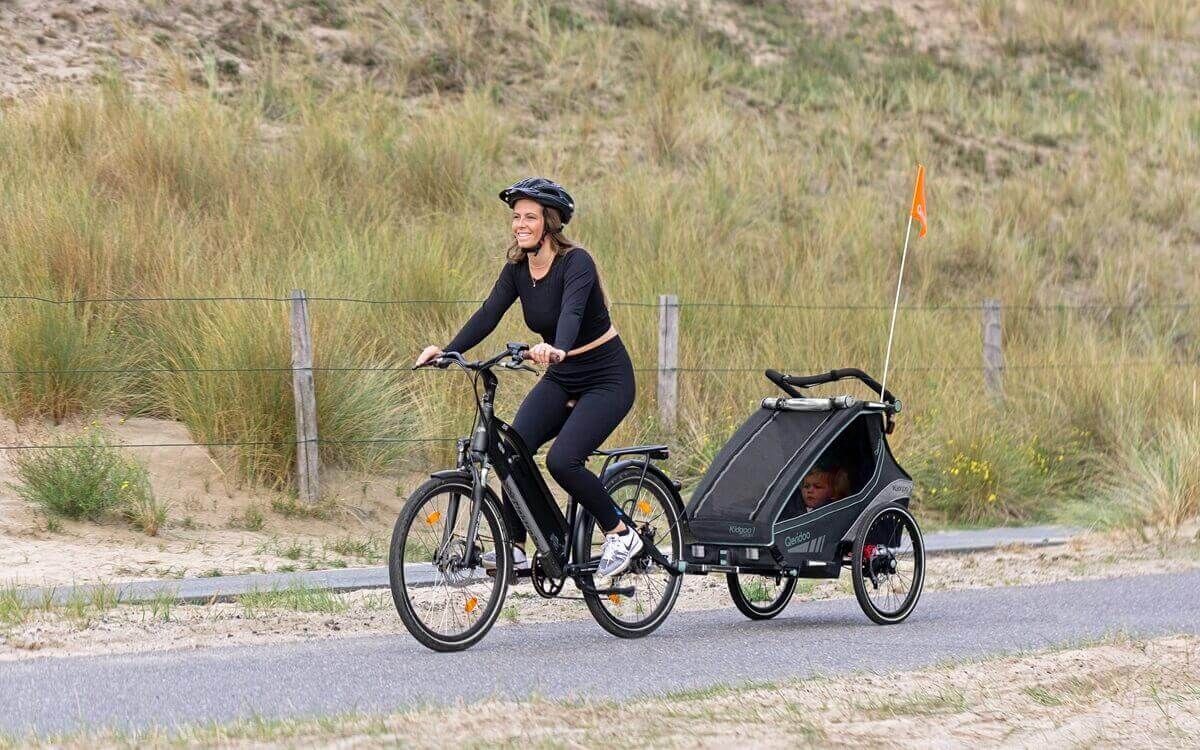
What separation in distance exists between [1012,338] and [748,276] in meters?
3.26

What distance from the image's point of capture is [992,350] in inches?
702

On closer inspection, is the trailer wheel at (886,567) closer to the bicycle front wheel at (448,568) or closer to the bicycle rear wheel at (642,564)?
the bicycle rear wheel at (642,564)

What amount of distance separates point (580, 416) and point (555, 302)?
1.83 ft

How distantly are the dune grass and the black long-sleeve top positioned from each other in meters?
5.41

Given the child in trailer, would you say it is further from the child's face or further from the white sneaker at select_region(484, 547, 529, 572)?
the white sneaker at select_region(484, 547, 529, 572)

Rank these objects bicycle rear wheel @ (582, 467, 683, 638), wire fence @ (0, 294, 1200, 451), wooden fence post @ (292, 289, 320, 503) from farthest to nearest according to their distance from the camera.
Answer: wire fence @ (0, 294, 1200, 451) → wooden fence post @ (292, 289, 320, 503) → bicycle rear wheel @ (582, 467, 683, 638)

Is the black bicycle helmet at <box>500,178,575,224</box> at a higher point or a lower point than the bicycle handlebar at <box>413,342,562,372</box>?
higher

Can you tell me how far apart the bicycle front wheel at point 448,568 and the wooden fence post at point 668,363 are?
7399 millimetres

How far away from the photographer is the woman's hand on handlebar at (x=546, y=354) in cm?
770

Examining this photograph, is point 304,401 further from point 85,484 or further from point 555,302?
point 555,302

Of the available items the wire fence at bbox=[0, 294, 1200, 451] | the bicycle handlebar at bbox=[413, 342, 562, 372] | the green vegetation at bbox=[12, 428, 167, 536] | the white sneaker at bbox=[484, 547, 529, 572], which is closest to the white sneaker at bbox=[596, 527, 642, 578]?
the white sneaker at bbox=[484, 547, 529, 572]

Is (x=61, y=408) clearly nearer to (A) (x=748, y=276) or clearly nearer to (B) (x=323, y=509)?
(B) (x=323, y=509)

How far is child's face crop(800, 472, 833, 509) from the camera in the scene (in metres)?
9.54

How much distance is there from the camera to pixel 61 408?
1331 centimetres
